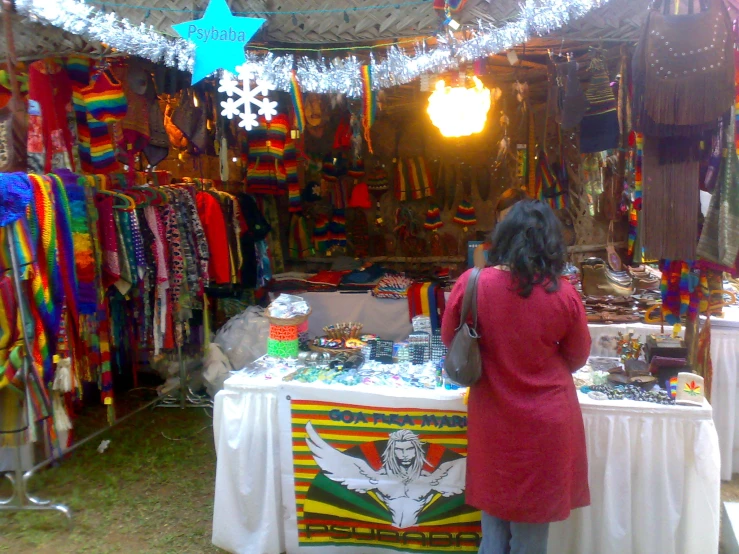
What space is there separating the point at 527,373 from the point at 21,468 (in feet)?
9.60

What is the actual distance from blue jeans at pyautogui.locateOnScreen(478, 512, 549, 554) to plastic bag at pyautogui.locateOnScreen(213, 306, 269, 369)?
3.04m

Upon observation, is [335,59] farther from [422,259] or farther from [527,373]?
[422,259]

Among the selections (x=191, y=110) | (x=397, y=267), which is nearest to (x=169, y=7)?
(x=191, y=110)

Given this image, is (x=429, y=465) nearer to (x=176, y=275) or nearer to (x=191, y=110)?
(x=176, y=275)

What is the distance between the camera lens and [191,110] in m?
4.11

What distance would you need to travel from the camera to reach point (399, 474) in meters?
2.64

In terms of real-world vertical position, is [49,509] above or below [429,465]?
below

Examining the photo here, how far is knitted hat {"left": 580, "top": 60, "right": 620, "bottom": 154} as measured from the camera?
317 cm

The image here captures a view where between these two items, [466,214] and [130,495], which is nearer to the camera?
[130,495]

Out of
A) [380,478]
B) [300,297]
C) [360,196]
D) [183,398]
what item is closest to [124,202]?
[300,297]

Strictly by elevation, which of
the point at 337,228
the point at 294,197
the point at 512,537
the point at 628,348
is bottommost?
the point at 512,537

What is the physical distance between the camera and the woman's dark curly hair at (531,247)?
6.48 ft

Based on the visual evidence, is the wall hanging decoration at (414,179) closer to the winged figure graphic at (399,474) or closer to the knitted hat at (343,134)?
the knitted hat at (343,134)

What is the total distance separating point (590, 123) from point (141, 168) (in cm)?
366
